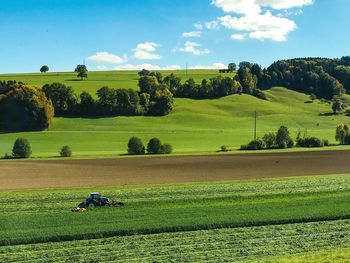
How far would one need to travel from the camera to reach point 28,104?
98250 mm

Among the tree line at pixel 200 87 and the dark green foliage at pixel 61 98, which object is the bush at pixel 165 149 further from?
the tree line at pixel 200 87

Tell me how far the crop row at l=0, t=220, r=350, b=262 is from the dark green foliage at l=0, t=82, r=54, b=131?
259 ft

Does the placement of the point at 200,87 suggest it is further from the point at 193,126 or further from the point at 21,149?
the point at 21,149

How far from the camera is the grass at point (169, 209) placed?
2534cm

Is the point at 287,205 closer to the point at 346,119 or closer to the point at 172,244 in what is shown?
the point at 172,244

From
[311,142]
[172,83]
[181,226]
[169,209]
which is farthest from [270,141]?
[172,83]

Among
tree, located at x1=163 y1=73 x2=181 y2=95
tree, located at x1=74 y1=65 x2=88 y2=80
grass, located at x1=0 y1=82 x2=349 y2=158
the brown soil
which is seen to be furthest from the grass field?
tree, located at x1=74 y1=65 x2=88 y2=80

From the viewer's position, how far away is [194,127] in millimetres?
118250

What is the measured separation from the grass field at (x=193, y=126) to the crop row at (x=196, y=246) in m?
45.6

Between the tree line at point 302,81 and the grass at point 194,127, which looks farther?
the tree line at point 302,81

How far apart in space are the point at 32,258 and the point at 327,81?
17187cm

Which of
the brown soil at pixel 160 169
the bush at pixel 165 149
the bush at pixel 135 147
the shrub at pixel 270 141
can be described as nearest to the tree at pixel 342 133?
the shrub at pixel 270 141

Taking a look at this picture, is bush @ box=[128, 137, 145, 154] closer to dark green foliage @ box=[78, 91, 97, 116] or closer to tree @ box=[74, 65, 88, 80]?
dark green foliage @ box=[78, 91, 97, 116]

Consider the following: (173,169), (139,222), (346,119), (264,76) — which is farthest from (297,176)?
(264,76)
